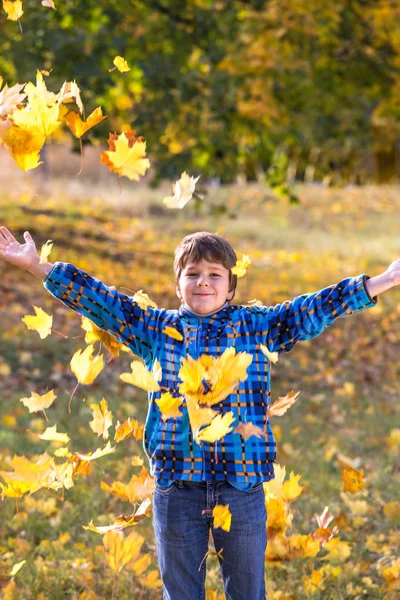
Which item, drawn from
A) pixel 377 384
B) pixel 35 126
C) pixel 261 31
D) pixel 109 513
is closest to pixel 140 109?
pixel 261 31

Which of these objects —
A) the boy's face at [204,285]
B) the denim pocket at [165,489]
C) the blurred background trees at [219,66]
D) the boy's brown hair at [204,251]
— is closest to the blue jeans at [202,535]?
the denim pocket at [165,489]

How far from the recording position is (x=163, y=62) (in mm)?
6734

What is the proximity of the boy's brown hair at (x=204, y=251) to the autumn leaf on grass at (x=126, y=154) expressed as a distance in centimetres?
27

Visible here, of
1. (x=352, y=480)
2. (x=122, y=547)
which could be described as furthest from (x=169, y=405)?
(x=352, y=480)

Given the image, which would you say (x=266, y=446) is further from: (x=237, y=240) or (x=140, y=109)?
(x=237, y=240)

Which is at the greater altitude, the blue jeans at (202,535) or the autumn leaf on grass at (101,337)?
the autumn leaf on grass at (101,337)

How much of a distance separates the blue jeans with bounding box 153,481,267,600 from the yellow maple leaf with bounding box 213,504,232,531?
38 millimetres

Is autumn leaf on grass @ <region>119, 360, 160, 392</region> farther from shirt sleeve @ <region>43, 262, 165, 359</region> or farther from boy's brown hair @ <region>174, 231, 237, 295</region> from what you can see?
boy's brown hair @ <region>174, 231, 237, 295</region>

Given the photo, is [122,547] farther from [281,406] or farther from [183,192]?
[183,192]

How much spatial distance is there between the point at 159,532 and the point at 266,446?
0.39m

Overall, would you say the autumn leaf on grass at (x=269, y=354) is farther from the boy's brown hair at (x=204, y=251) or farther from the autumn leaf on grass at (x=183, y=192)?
the autumn leaf on grass at (x=183, y=192)

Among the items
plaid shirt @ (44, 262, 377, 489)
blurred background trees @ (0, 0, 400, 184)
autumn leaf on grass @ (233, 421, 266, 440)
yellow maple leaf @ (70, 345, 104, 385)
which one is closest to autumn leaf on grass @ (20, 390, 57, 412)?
yellow maple leaf @ (70, 345, 104, 385)

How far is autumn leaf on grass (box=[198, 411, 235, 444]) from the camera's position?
1.96 m

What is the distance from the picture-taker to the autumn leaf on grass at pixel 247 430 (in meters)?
2.05
